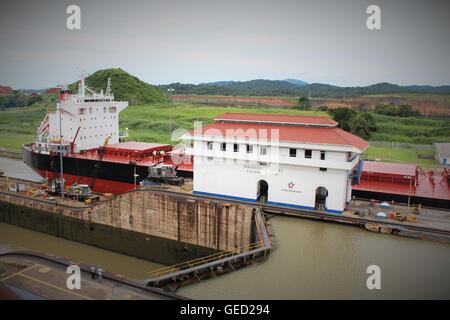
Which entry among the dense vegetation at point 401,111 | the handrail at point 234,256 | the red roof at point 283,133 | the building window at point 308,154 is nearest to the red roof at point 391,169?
the red roof at point 283,133

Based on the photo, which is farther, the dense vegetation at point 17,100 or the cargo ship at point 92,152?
the dense vegetation at point 17,100

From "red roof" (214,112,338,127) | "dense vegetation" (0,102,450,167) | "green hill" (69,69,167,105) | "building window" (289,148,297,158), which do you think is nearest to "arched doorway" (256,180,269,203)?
"building window" (289,148,297,158)

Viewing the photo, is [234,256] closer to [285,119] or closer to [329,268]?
[329,268]

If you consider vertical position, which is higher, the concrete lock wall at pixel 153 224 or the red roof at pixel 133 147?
the red roof at pixel 133 147

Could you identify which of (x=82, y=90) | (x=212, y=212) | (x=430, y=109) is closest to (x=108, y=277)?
(x=212, y=212)

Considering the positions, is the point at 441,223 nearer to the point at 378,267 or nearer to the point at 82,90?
the point at 378,267

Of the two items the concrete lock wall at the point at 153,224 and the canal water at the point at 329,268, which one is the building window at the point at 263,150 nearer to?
the concrete lock wall at the point at 153,224

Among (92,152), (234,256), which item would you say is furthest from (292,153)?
(92,152)
